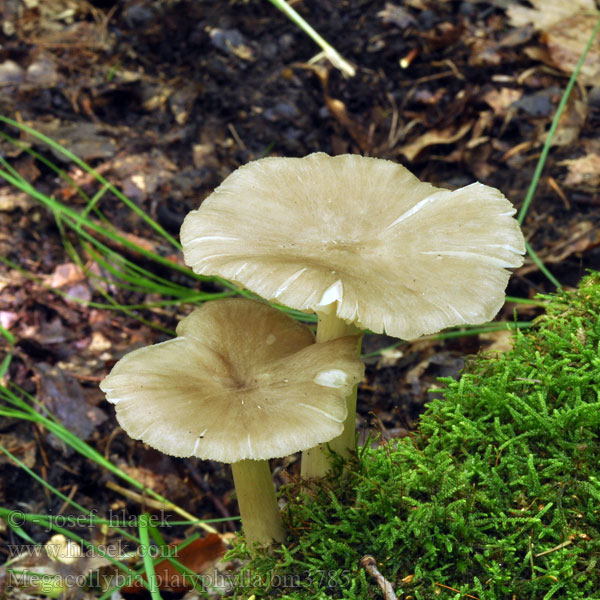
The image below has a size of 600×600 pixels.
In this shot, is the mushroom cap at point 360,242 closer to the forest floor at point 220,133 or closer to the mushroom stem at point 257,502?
the mushroom stem at point 257,502

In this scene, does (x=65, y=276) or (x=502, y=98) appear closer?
(x=65, y=276)

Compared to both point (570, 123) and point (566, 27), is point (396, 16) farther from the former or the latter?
point (570, 123)

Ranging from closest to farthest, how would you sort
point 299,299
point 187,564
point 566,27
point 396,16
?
point 299,299 < point 187,564 < point 566,27 < point 396,16

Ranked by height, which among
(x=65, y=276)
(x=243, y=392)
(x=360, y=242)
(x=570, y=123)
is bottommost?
(x=65, y=276)

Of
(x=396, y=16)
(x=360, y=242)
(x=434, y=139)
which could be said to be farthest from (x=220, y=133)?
(x=360, y=242)

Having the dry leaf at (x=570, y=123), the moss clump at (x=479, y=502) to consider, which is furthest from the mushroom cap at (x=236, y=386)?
the dry leaf at (x=570, y=123)

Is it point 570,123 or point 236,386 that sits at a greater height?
point 236,386

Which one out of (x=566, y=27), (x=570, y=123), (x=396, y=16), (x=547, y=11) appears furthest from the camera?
(x=396, y=16)
